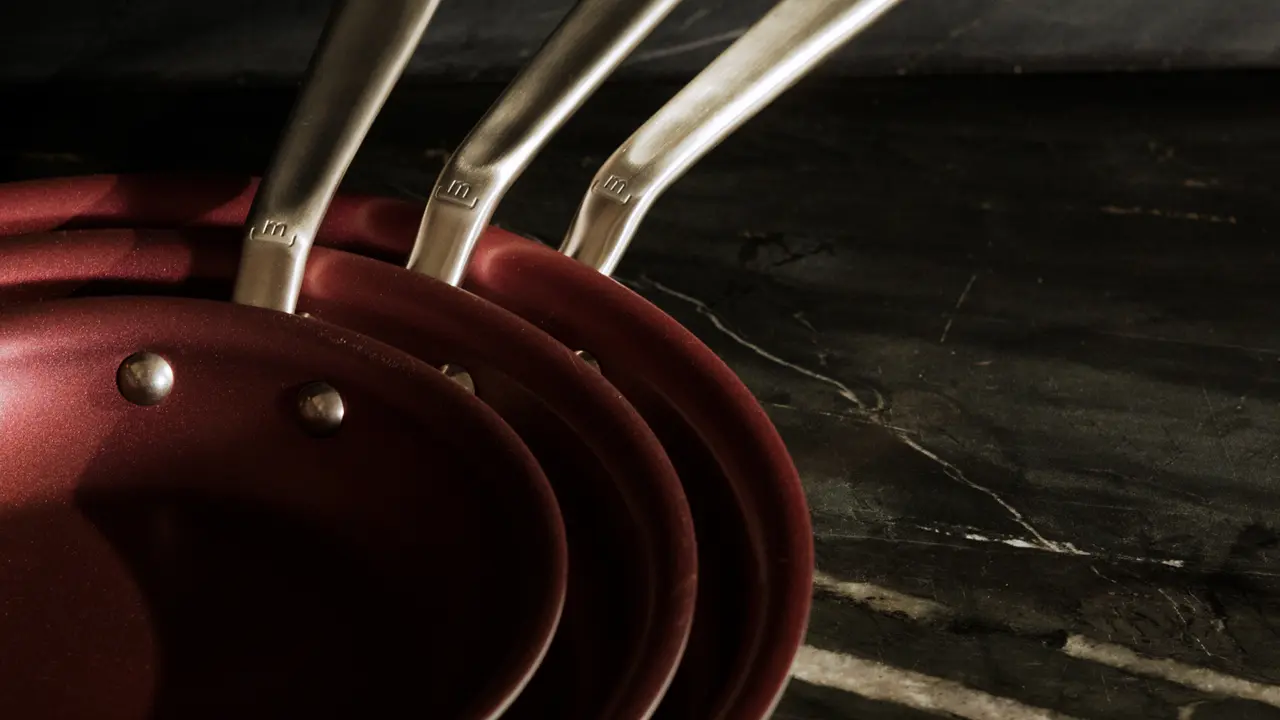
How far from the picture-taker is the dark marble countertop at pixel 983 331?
0.46 metres

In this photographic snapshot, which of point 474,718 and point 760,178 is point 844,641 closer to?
point 474,718

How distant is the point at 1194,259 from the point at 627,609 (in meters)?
0.41

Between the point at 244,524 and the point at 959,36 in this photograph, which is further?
the point at 959,36

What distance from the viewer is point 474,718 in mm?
332

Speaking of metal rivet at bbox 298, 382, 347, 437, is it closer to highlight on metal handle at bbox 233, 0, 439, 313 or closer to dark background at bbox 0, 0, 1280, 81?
highlight on metal handle at bbox 233, 0, 439, 313

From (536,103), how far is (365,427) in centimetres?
15

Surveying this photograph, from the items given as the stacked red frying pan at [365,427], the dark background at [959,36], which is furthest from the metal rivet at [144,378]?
the dark background at [959,36]

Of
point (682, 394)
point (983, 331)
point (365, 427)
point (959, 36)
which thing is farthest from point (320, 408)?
point (959, 36)

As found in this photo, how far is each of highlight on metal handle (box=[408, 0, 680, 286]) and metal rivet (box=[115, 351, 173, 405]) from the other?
10cm

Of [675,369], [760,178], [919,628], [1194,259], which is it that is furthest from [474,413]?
[1194,259]

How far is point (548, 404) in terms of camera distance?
1.44 feet

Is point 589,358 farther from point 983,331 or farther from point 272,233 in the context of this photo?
point 983,331

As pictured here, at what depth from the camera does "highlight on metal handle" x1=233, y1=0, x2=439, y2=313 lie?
45cm

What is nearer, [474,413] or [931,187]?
[474,413]
